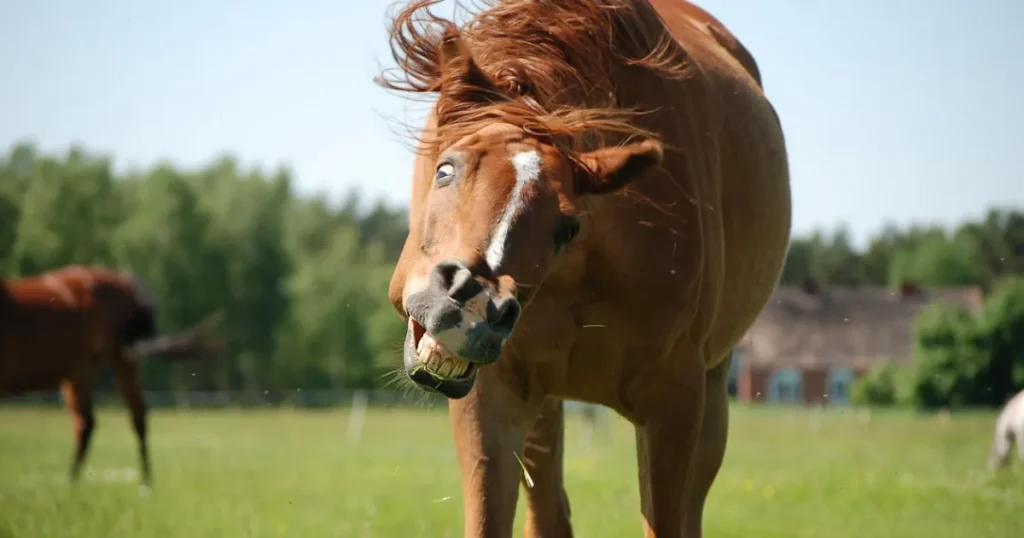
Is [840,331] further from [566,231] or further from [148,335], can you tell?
[566,231]

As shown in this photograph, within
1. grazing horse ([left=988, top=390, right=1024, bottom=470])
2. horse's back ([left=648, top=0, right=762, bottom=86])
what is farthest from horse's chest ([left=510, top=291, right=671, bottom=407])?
grazing horse ([left=988, top=390, right=1024, bottom=470])

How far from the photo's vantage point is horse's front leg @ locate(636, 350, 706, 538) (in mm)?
4016

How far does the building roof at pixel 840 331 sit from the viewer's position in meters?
66.7

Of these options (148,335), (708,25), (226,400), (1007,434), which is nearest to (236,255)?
(226,400)

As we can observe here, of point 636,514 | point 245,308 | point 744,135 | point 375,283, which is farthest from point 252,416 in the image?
point 744,135

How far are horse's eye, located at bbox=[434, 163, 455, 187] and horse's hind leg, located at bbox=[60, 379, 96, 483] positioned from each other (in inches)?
422

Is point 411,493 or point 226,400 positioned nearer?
point 411,493

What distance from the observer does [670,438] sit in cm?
403

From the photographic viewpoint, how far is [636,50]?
4191mm

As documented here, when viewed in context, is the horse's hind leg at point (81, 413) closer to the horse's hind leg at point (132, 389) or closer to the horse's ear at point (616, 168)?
the horse's hind leg at point (132, 389)

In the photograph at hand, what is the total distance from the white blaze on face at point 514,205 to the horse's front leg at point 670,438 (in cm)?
106

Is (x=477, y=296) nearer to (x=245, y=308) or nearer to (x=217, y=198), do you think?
(x=245, y=308)

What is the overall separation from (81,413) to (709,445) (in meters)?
10.5

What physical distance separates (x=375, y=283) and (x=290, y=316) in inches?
229
